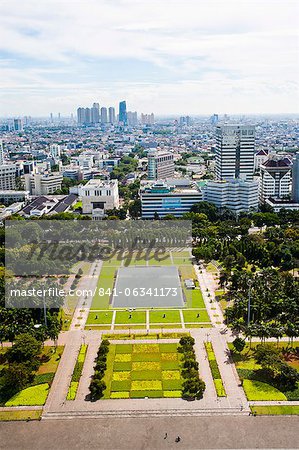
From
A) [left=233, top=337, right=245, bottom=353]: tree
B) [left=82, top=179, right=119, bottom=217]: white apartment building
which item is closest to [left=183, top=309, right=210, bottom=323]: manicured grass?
[left=233, top=337, right=245, bottom=353]: tree

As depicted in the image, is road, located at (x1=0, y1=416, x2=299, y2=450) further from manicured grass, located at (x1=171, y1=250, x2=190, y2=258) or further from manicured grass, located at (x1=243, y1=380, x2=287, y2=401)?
manicured grass, located at (x1=171, y1=250, x2=190, y2=258)

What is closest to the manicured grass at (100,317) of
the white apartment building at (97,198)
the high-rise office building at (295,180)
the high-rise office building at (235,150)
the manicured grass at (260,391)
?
the manicured grass at (260,391)

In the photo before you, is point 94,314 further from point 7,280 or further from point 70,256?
point 70,256

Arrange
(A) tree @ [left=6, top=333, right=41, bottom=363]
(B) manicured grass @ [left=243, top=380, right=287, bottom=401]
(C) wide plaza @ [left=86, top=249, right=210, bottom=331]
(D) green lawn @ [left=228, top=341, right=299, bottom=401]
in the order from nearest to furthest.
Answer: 1. (B) manicured grass @ [left=243, top=380, right=287, bottom=401]
2. (D) green lawn @ [left=228, top=341, right=299, bottom=401]
3. (A) tree @ [left=6, top=333, right=41, bottom=363]
4. (C) wide plaza @ [left=86, top=249, right=210, bottom=331]

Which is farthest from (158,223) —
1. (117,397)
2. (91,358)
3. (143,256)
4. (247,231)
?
(117,397)

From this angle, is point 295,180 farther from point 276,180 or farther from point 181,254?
point 181,254

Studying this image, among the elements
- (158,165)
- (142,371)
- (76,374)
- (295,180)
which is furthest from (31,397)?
(158,165)
